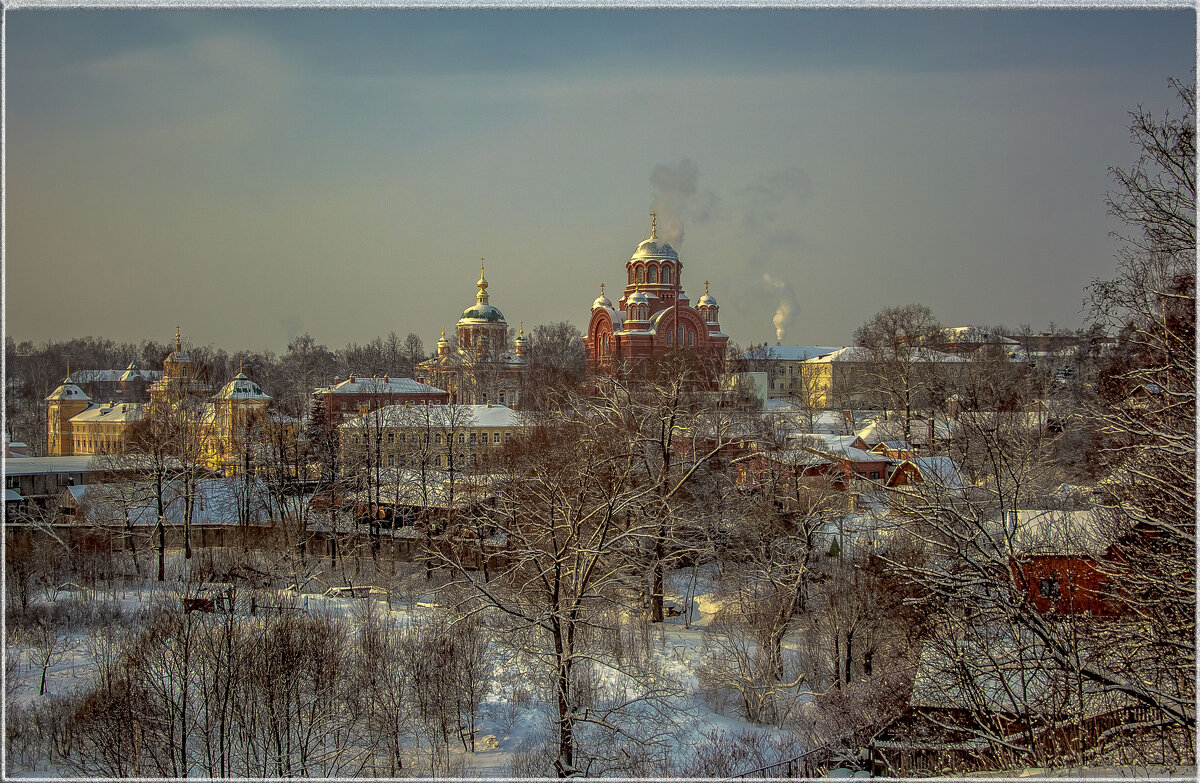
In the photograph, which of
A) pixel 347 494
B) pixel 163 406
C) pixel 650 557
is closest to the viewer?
pixel 650 557

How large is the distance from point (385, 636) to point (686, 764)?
4523mm

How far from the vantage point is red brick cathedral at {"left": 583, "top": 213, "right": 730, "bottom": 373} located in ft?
123

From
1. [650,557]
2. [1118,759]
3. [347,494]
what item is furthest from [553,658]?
[347,494]

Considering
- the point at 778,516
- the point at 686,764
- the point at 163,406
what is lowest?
the point at 686,764

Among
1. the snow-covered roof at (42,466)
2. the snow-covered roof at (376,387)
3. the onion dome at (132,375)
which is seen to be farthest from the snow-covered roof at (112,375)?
the snow-covered roof at (42,466)

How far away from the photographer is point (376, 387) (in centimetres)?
3544

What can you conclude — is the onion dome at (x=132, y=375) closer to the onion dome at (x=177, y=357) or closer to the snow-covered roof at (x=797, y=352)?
the onion dome at (x=177, y=357)

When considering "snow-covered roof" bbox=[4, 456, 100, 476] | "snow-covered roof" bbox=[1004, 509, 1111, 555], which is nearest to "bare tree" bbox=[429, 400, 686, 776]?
"snow-covered roof" bbox=[1004, 509, 1111, 555]

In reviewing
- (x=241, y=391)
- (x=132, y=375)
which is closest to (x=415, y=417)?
(x=241, y=391)

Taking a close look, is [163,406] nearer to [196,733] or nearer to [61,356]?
[196,733]

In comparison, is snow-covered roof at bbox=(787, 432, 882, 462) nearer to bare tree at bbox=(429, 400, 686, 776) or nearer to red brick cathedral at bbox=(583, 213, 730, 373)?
bare tree at bbox=(429, 400, 686, 776)

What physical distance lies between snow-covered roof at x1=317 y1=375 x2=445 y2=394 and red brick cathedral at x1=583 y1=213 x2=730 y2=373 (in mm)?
7909

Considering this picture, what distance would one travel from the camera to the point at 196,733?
8.69m

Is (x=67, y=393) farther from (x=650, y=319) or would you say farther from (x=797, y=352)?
A: (x=797, y=352)
